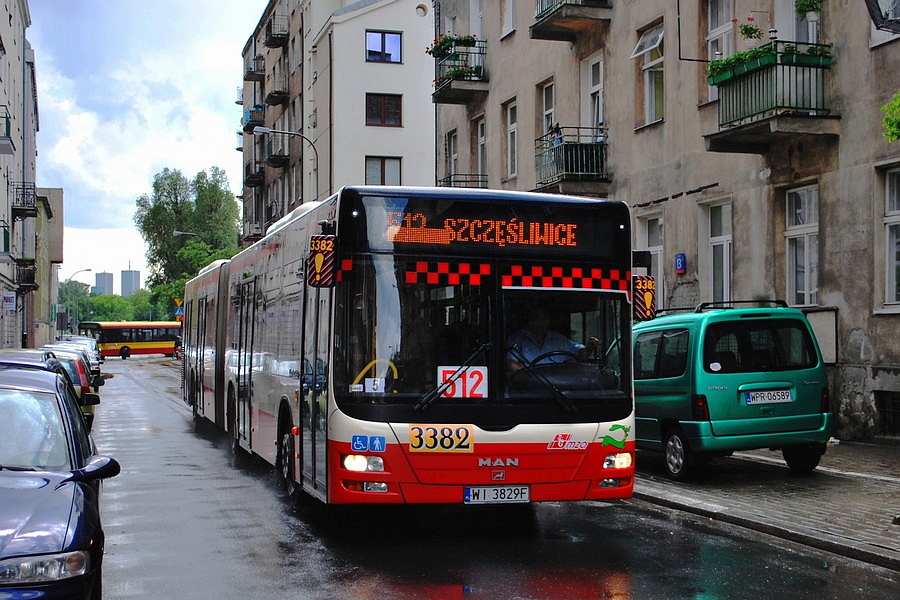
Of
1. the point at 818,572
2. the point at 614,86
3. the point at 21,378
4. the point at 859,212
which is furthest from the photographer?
the point at 614,86

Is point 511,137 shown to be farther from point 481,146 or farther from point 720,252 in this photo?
point 720,252

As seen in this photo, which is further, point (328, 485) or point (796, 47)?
point (796, 47)

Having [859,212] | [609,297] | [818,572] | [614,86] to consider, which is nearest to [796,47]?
[859,212]

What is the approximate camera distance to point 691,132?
71.0 ft

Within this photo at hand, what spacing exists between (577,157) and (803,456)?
12585mm

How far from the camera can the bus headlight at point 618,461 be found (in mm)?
9359

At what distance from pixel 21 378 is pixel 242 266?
27.4ft

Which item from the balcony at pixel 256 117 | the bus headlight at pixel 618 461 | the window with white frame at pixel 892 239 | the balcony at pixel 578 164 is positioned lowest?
the bus headlight at pixel 618 461

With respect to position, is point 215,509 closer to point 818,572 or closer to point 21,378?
point 21,378

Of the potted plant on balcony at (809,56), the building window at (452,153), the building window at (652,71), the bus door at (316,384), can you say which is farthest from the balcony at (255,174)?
the bus door at (316,384)

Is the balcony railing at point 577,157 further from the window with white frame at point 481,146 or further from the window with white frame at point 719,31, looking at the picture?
the window with white frame at point 481,146

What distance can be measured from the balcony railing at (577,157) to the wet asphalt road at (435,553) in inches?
540

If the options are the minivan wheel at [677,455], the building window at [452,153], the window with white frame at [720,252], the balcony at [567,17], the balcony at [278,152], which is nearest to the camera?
the minivan wheel at [677,455]

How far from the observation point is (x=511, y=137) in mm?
30594
